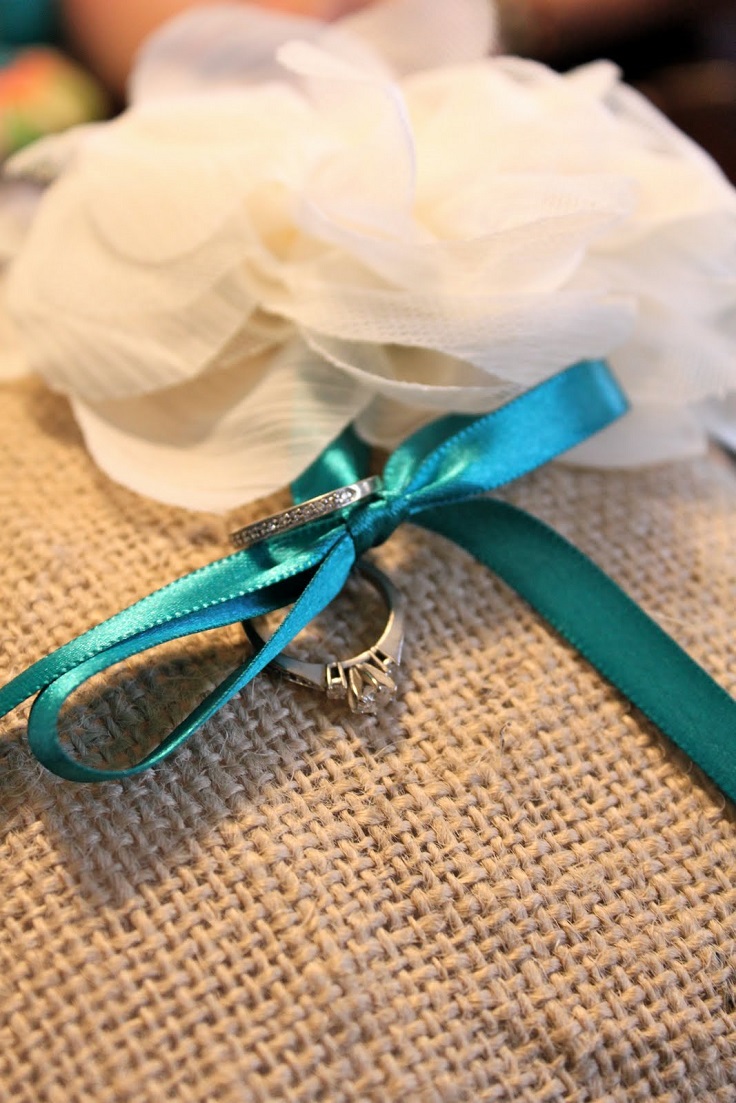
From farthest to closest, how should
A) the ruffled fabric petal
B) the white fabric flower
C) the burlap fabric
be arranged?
the ruffled fabric petal, the white fabric flower, the burlap fabric

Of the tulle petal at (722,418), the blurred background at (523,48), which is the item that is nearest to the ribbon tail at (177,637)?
the tulle petal at (722,418)

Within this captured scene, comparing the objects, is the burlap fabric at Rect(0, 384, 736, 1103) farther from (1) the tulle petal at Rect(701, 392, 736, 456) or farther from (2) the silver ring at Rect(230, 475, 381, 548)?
(1) the tulle petal at Rect(701, 392, 736, 456)

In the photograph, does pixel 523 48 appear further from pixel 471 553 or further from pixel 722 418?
pixel 471 553


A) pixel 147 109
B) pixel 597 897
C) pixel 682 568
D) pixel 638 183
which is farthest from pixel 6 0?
pixel 597 897

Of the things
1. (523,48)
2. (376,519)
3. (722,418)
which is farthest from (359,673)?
(523,48)

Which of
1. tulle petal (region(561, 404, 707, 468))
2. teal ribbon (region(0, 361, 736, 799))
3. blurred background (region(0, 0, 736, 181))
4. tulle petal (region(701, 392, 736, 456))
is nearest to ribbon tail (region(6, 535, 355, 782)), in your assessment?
teal ribbon (region(0, 361, 736, 799))

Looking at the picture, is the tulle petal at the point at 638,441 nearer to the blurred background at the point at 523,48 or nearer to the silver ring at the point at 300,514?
the silver ring at the point at 300,514
